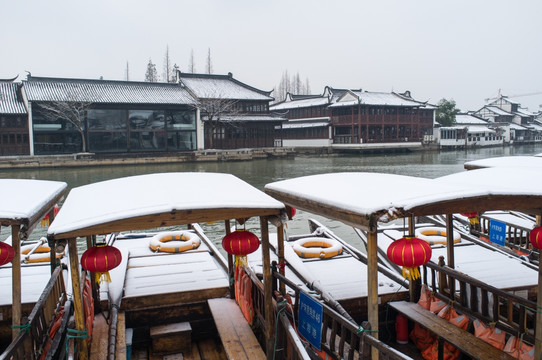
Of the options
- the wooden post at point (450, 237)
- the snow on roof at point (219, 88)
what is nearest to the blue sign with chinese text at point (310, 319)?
the wooden post at point (450, 237)

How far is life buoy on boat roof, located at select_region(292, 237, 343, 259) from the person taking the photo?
730 centimetres

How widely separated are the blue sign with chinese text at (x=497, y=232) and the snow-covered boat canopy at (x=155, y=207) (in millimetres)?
5361

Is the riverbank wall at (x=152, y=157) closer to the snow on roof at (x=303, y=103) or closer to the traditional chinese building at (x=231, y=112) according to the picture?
the traditional chinese building at (x=231, y=112)

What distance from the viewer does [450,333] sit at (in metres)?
4.76

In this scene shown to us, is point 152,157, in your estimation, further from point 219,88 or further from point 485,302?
point 485,302

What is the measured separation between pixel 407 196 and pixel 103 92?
119 ft

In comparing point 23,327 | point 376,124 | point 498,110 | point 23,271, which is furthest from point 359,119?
point 498,110

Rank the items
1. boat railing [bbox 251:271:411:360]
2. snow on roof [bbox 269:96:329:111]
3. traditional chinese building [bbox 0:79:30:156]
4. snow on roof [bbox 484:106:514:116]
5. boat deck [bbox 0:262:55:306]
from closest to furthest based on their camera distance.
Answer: boat railing [bbox 251:271:411:360], boat deck [bbox 0:262:55:306], traditional chinese building [bbox 0:79:30:156], snow on roof [bbox 269:96:329:111], snow on roof [bbox 484:106:514:116]

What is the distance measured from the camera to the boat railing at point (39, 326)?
3467 mm

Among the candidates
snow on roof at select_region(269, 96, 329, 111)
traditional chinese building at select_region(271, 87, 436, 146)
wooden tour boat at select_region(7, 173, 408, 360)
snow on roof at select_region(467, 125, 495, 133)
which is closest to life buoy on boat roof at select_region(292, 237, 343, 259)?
wooden tour boat at select_region(7, 173, 408, 360)

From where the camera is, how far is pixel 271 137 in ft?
138

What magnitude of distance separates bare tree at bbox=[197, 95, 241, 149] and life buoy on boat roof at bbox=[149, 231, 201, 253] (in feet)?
97.6

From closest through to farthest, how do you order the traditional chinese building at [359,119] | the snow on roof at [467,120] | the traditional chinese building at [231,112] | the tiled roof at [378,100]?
the traditional chinese building at [231,112]
the tiled roof at [378,100]
the traditional chinese building at [359,119]
the snow on roof at [467,120]

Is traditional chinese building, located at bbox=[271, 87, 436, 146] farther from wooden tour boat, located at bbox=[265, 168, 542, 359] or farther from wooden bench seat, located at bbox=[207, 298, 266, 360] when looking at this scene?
wooden tour boat, located at bbox=[265, 168, 542, 359]
